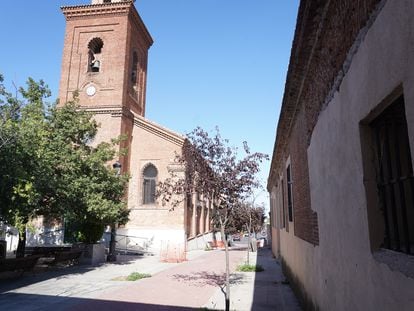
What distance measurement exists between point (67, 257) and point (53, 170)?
461 cm

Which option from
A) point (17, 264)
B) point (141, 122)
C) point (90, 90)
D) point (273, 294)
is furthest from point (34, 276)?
point (90, 90)

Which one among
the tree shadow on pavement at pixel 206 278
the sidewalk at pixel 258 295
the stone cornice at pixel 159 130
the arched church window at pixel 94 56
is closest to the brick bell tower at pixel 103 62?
the arched church window at pixel 94 56

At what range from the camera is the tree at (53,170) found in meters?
10.8

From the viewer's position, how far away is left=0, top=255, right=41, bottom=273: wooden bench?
39.1ft

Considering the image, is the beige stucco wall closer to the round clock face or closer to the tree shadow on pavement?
the tree shadow on pavement

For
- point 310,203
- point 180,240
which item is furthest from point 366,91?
point 180,240

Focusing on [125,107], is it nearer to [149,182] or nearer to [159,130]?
[159,130]

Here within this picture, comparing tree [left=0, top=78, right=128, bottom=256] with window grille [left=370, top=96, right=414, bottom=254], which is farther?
tree [left=0, top=78, right=128, bottom=256]

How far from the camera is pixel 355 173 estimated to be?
3.37 m

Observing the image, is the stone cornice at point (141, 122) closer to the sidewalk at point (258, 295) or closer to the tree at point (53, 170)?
the tree at point (53, 170)

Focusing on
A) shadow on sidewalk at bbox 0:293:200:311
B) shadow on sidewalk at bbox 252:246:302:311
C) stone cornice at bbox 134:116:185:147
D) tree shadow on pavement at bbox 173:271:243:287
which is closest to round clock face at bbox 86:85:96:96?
stone cornice at bbox 134:116:185:147

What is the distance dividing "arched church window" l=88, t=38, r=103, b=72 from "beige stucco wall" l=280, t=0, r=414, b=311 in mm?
26982

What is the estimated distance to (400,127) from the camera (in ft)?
9.43

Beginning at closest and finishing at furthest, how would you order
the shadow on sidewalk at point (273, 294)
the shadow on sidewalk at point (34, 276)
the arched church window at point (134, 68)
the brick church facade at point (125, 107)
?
the shadow on sidewalk at point (273, 294), the shadow on sidewalk at point (34, 276), the brick church facade at point (125, 107), the arched church window at point (134, 68)
